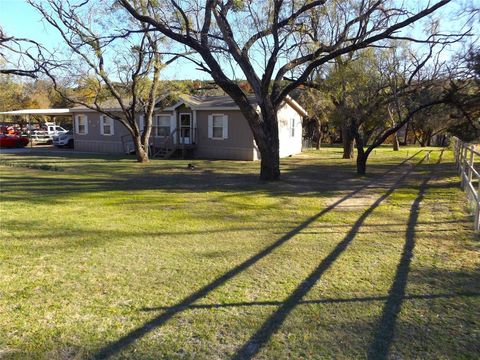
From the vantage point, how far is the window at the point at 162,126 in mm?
24469

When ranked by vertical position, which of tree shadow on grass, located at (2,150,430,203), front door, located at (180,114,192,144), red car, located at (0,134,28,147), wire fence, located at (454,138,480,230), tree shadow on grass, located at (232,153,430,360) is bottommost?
tree shadow on grass, located at (232,153,430,360)

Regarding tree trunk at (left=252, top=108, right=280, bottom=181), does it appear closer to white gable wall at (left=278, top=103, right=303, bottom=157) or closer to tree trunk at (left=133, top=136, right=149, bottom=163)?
tree trunk at (left=133, top=136, right=149, bottom=163)

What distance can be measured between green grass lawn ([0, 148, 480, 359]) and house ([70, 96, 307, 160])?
13.2m

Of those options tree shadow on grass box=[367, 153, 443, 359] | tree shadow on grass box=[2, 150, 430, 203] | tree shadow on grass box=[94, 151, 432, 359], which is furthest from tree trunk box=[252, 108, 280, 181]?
tree shadow on grass box=[367, 153, 443, 359]

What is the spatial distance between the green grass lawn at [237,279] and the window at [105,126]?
18951 mm

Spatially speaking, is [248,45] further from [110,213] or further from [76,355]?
[76,355]

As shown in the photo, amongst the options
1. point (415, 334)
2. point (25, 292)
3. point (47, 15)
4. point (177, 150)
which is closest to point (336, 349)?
point (415, 334)

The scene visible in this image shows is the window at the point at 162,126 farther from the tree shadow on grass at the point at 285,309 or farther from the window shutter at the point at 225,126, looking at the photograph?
the tree shadow on grass at the point at 285,309

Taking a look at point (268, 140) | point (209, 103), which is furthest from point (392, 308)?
point (209, 103)

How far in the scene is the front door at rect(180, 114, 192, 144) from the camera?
2380 centimetres

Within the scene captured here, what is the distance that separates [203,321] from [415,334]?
5.85 feet

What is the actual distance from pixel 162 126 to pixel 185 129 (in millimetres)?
1615

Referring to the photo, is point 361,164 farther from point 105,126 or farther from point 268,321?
point 105,126

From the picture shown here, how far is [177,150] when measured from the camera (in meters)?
23.6
